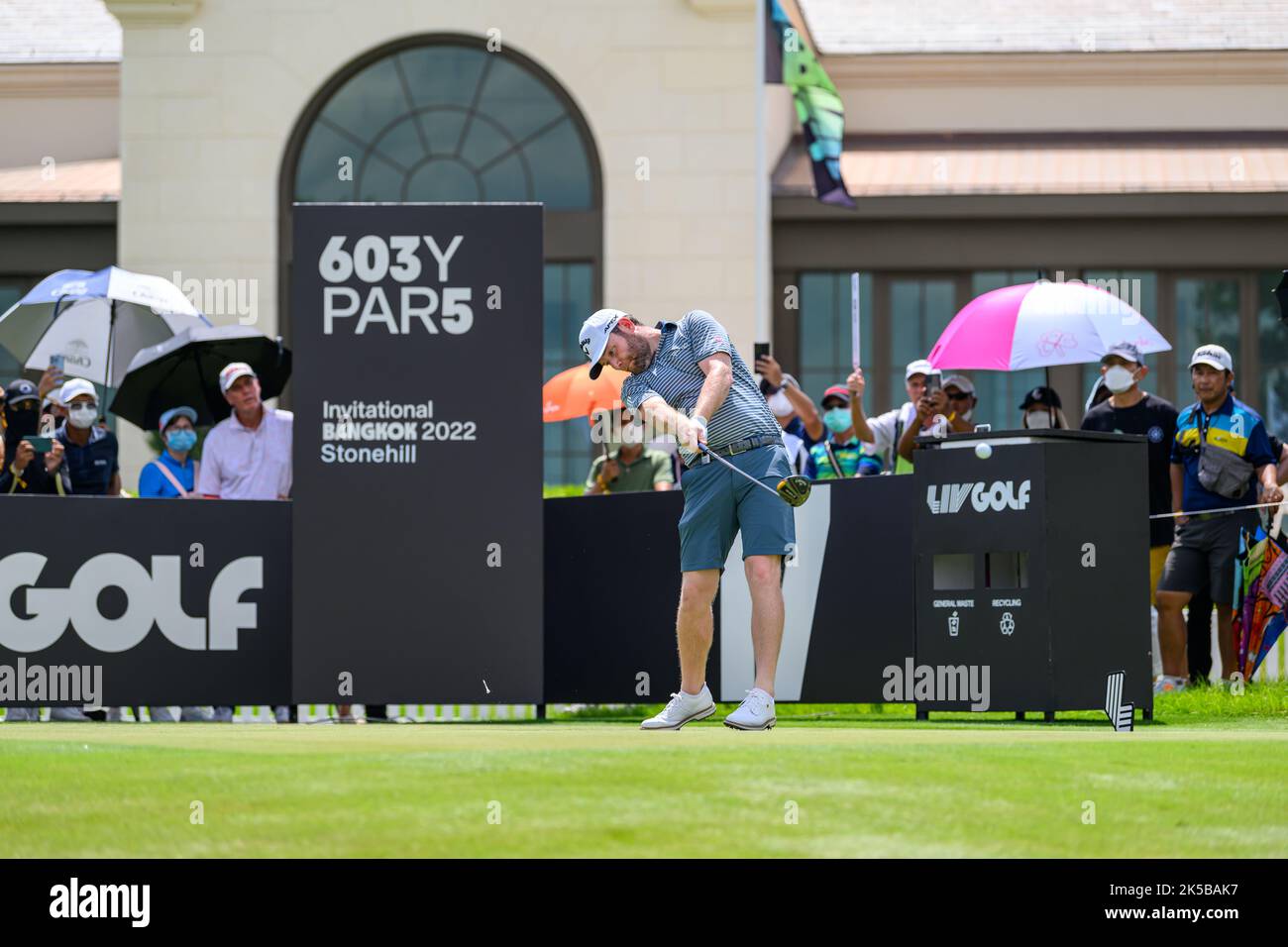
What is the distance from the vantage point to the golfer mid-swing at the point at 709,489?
8.67 metres

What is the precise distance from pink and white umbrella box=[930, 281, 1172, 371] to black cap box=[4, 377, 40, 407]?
6.09 metres

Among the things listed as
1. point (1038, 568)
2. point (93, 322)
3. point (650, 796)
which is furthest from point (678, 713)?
point (93, 322)

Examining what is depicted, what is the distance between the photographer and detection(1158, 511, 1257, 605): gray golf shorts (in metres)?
12.1

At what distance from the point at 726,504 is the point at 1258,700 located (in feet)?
13.2

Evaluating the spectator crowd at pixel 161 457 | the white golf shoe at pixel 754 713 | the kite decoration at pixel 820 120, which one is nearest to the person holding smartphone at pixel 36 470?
the spectator crowd at pixel 161 457

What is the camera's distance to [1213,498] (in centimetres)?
1213

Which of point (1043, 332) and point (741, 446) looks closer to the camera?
point (741, 446)

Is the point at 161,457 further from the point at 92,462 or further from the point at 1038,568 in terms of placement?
the point at 1038,568

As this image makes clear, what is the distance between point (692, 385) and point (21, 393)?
22.1 ft

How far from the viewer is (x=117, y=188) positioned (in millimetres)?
22094

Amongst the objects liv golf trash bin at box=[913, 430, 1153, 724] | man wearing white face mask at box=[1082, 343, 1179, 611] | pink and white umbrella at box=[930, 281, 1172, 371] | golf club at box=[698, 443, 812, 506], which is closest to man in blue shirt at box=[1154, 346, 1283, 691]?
man wearing white face mask at box=[1082, 343, 1179, 611]

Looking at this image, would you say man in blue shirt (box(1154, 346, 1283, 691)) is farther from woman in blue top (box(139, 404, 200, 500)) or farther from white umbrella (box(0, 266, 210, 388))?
white umbrella (box(0, 266, 210, 388))

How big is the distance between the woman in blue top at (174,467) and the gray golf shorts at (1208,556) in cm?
599

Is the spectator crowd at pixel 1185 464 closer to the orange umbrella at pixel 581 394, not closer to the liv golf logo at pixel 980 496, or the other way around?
the liv golf logo at pixel 980 496
